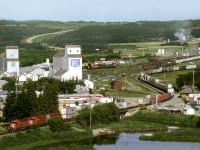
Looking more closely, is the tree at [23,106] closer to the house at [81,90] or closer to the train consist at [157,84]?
the house at [81,90]

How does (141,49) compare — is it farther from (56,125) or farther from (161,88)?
(56,125)

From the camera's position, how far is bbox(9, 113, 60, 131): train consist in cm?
2517

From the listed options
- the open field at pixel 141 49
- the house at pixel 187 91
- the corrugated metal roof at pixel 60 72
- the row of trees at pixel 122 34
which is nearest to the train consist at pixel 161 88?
the house at pixel 187 91

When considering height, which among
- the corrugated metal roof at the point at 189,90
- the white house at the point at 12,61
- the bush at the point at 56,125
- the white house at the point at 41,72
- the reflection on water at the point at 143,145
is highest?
the white house at the point at 12,61

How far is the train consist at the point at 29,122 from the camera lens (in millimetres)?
25172

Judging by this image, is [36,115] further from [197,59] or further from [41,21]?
[41,21]

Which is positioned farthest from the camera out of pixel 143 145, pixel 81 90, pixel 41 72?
pixel 41 72

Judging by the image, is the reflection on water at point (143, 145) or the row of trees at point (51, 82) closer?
the reflection on water at point (143, 145)

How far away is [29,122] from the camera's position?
1025 inches

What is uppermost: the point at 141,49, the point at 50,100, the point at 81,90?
the point at 141,49

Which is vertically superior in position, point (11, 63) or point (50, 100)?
point (11, 63)

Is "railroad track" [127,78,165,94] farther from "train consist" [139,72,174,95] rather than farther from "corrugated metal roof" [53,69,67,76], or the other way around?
"corrugated metal roof" [53,69,67,76]

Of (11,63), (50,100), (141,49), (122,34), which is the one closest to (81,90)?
(50,100)

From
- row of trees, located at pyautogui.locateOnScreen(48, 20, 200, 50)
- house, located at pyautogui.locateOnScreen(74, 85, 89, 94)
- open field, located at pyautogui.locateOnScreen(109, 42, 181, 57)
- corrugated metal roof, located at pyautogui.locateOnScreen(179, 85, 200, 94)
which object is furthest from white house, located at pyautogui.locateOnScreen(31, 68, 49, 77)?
row of trees, located at pyautogui.locateOnScreen(48, 20, 200, 50)
